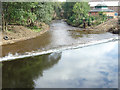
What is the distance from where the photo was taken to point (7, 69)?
27.1 ft

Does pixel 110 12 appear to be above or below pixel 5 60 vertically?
above

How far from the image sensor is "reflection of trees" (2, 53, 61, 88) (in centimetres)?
695

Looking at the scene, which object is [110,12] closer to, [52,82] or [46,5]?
[46,5]

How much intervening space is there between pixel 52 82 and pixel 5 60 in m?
Result: 3.83

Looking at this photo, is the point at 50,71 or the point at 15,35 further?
the point at 15,35

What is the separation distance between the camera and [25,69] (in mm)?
8367

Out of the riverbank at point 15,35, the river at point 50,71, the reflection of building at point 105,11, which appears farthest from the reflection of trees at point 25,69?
the reflection of building at point 105,11

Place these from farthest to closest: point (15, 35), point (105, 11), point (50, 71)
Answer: point (105, 11) < point (15, 35) < point (50, 71)

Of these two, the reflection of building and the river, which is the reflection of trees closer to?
the river

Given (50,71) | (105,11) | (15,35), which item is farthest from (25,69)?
(105,11)

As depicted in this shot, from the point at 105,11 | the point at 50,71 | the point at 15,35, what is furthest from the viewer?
the point at 105,11

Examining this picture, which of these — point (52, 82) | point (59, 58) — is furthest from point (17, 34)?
point (52, 82)

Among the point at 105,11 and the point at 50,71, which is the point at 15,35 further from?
the point at 105,11

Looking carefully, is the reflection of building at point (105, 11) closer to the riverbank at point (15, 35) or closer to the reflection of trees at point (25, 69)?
the riverbank at point (15, 35)
